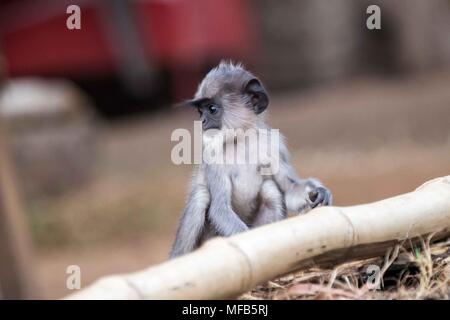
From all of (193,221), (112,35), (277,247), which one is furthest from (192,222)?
(112,35)

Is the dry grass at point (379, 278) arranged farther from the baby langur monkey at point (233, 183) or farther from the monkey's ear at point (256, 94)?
the monkey's ear at point (256, 94)

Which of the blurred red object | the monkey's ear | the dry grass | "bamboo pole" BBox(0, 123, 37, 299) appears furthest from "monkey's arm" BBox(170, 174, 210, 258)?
the blurred red object

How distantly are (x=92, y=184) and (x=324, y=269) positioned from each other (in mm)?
11498

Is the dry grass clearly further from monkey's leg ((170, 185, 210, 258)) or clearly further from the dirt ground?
the dirt ground

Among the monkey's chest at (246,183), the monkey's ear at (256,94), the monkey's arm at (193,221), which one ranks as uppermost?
the monkey's ear at (256,94)

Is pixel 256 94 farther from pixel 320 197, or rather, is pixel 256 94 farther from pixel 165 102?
pixel 165 102

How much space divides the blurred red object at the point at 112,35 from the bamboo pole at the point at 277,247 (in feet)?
41.9

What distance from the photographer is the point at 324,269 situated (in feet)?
11.6

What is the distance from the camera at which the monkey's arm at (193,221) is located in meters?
4.23

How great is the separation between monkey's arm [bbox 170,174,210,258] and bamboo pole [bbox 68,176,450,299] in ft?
3.22

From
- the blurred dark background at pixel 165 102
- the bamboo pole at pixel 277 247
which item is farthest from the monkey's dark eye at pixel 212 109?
the blurred dark background at pixel 165 102
